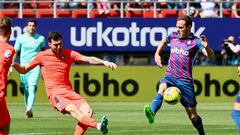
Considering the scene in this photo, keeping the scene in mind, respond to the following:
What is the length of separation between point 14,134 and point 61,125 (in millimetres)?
2541

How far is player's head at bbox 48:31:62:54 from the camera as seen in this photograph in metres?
14.0

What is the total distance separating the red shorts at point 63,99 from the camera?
1397cm

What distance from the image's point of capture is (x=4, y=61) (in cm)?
1125

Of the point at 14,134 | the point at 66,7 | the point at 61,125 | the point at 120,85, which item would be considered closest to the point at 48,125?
the point at 61,125

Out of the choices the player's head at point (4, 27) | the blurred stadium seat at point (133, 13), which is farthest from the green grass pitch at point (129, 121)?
the player's head at point (4, 27)

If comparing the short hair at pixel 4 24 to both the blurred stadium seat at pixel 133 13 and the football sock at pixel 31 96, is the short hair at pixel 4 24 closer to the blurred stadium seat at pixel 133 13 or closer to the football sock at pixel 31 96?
the football sock at pixel 31 96

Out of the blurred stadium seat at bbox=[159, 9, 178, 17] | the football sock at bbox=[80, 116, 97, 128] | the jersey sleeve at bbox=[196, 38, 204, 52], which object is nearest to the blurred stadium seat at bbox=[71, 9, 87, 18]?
the blurred stadium seat at bbox=[159, 9, 178, 17]

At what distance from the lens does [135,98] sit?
1201 inches

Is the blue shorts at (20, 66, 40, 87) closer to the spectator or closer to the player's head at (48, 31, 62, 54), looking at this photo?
the player's head at (48, 31, 62, 54)

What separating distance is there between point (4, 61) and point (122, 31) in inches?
816

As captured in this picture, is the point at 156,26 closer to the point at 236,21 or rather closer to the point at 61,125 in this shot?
the point at 236,21

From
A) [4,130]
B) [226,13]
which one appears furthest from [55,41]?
[226,13]

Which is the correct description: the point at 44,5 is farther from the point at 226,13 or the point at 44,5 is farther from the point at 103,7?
the point at 226,13

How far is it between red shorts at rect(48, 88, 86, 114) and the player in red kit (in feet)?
9.08
